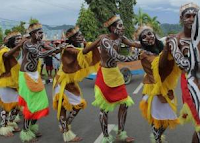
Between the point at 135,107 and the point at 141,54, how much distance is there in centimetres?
357

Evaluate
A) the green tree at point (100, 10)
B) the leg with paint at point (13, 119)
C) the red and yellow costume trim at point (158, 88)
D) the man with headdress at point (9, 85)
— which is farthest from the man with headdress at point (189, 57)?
the green tree at point (100, 10)

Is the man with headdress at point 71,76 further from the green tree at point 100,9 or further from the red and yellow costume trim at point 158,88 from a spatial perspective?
the green tree at point 100,9

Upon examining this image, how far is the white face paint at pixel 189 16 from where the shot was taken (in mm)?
3258

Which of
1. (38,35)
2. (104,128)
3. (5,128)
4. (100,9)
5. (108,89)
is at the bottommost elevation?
(5,128)

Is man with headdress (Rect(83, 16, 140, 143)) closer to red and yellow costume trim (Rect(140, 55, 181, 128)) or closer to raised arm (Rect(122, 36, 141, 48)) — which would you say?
raised arm (Rect(122, 36, 141, 48))

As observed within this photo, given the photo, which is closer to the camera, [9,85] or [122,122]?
[122,122]

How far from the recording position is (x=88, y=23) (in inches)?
1083

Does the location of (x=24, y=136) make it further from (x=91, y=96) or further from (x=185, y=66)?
(x=91, y=96)

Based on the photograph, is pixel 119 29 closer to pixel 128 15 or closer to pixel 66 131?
pixel 66 131

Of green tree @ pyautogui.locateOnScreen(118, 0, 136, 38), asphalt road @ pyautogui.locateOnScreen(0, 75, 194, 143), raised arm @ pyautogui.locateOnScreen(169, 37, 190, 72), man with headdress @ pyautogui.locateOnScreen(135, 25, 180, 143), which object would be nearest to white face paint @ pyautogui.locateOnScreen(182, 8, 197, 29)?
raised arm @ pyautogui.locateOnScreen(169, 37, 190, 72)

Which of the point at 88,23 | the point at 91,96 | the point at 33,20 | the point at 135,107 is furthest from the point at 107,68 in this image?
the point at 88,23

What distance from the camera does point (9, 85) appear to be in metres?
5.96

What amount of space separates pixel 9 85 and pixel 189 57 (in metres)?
3.85

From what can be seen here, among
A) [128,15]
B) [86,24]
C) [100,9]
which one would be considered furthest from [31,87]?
[128,15]
